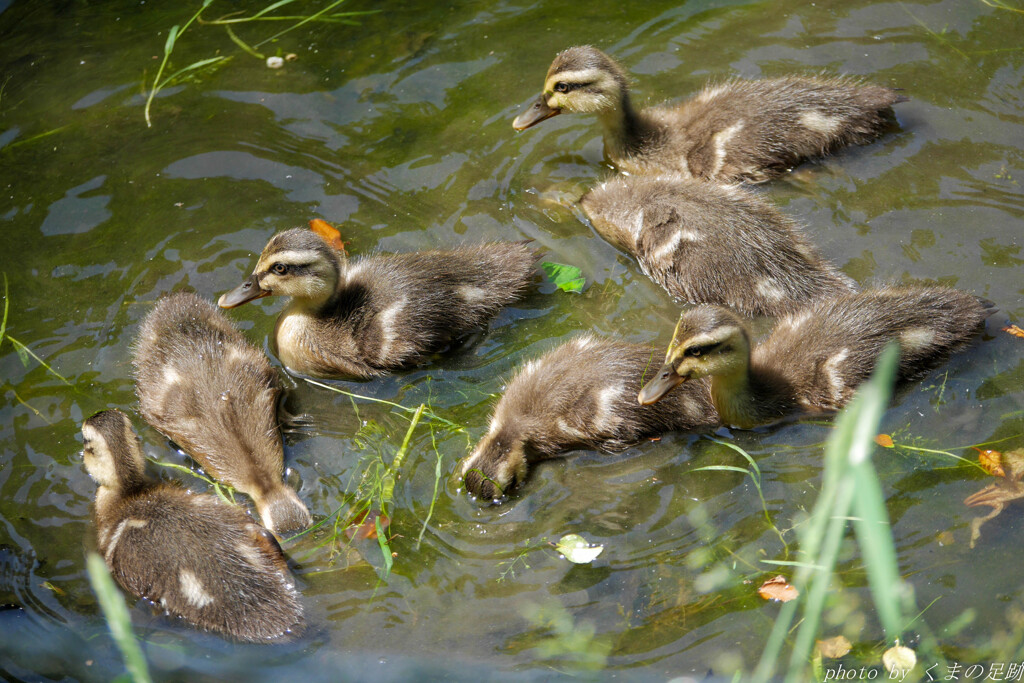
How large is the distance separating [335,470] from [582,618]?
119 cm

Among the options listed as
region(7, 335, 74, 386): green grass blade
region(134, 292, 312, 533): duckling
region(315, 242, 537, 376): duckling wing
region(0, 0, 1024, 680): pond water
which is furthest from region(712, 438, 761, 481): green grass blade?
region(7, 335, 74, 386): green grass blade

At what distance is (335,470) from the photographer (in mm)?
3609

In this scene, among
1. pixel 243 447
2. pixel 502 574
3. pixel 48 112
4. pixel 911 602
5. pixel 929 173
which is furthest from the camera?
pixel 48 112

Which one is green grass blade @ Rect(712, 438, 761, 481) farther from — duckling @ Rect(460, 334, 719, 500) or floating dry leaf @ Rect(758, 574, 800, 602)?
floating dry leaf @ Rect(758, 574, 800, 602)

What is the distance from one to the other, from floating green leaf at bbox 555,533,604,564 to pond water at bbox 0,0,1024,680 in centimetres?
6

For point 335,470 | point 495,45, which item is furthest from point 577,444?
point 495,45

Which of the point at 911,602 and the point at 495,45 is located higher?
the point at 495,45

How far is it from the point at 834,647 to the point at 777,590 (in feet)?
0.84

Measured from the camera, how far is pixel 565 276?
4.27 meters

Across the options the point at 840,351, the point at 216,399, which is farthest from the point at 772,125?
the point at 216,399

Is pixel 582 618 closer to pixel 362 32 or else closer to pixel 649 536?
pixel 649 536

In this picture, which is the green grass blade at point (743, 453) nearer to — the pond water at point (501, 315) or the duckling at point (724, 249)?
the pond water at point (501, 315)

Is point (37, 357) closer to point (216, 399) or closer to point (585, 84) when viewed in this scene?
point (216, 399)

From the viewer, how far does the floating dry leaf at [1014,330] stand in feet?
12.4
